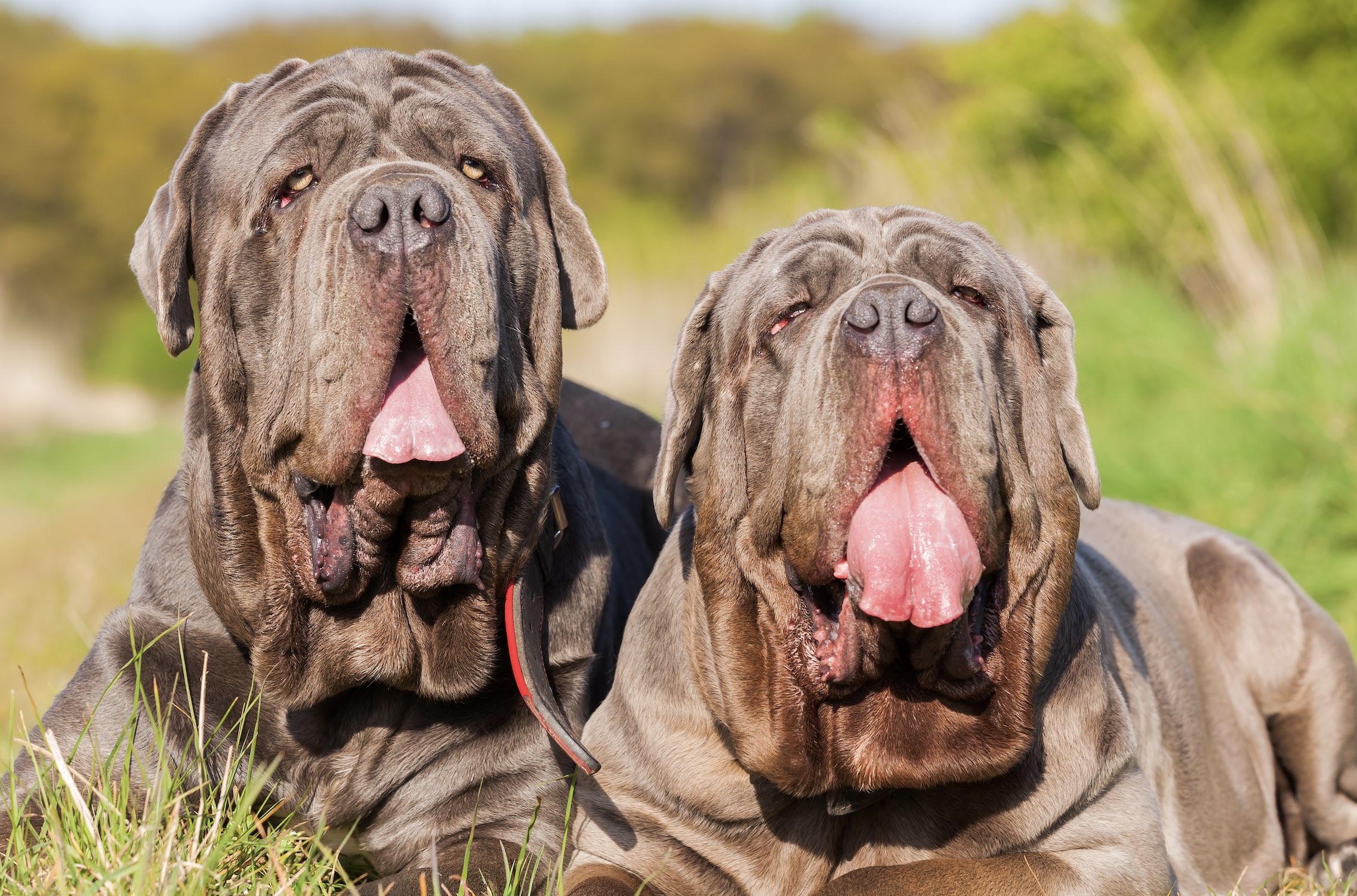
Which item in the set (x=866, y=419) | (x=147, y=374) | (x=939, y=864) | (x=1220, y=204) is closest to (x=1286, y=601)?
(x=939, y=864)

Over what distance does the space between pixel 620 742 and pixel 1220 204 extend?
649 cm

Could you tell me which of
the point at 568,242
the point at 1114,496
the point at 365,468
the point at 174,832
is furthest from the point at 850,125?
the point at 174,832

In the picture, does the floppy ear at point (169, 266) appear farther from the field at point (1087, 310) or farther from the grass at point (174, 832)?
the field at point (1087, 310)

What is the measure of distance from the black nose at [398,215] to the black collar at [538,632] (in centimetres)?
80

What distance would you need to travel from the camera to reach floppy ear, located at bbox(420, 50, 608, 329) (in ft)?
12.6

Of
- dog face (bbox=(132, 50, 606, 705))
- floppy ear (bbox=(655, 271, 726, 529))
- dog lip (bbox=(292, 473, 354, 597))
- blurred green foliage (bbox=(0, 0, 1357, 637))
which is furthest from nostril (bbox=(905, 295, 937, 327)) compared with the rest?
blurred green foliage (bbox=(0, 0, 1357, 637))

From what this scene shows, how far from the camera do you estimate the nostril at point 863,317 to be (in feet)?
9.18

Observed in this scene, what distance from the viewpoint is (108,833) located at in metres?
2.85

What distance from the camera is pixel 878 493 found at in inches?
115

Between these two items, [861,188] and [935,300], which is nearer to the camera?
[935,300]

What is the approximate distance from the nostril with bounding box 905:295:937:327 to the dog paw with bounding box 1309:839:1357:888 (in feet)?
7.44

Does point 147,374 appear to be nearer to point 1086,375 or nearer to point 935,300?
point 1086,375

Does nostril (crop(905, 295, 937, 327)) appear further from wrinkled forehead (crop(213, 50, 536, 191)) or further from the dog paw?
the dog paw

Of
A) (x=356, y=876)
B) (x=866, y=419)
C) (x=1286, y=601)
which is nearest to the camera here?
(x=866, y=419)
